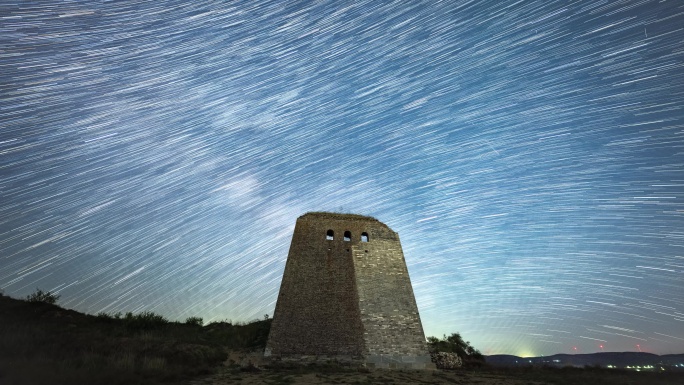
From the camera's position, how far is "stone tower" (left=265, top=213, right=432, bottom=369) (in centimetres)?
1512

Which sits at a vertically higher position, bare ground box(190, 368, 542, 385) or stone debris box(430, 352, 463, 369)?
stone debris box(430, 352, 463, 369)

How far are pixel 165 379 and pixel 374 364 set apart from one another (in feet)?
29.9

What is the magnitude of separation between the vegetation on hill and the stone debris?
10157mm

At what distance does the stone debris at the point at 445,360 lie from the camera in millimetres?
17594

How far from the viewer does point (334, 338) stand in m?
15.4

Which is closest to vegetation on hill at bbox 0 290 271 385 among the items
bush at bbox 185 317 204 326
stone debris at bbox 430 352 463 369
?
bush at bbox 185 317 204 326

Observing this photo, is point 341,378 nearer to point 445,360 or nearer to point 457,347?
point 445,360

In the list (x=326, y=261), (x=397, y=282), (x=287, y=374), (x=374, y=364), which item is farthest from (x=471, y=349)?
(x=287, y=374)

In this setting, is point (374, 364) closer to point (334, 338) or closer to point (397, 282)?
point (334, 338)

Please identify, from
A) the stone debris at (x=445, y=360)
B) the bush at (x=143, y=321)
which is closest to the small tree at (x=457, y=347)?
the stone debris at (x=445, y=360)

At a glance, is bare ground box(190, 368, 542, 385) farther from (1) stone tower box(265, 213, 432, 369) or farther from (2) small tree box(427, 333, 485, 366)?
(2) small tree box(427, 333, 485, 366)

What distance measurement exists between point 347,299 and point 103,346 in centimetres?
1110

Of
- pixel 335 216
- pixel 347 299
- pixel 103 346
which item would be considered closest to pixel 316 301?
pixel 347 299

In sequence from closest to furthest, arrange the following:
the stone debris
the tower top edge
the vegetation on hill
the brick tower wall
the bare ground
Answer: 1. the vegetation on hill
2. the bare ground
3. the brick tower wall
4. the stone debris
5. the tower top edge
